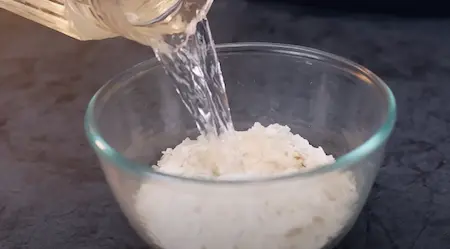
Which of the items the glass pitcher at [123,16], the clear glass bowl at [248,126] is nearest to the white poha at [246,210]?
the clear glass bowl at [248,126]

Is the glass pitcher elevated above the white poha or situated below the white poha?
above

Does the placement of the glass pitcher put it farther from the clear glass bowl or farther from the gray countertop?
the gray countertop

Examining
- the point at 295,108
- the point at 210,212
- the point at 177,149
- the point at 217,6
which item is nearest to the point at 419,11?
the point at 217,6

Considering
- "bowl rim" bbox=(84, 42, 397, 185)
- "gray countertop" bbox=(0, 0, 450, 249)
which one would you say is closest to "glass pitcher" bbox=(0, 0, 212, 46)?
"bowl rim" bbox=(84, 42, 397, 185)

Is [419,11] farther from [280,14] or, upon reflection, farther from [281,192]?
[281,192]

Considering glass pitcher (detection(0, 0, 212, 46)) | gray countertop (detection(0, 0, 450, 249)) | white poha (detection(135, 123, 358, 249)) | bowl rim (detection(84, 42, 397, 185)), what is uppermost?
glass pitcher (detection(0, 0, 212, 46))

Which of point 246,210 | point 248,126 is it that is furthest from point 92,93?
point 246,210

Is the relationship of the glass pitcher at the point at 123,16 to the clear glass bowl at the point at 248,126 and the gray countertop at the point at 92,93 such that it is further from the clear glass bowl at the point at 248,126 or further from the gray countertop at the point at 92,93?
the gray countertop at the point at 92,93

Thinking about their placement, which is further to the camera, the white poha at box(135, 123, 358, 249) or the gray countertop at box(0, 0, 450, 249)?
the gray countertop at box(0, 0, 450, 249)
